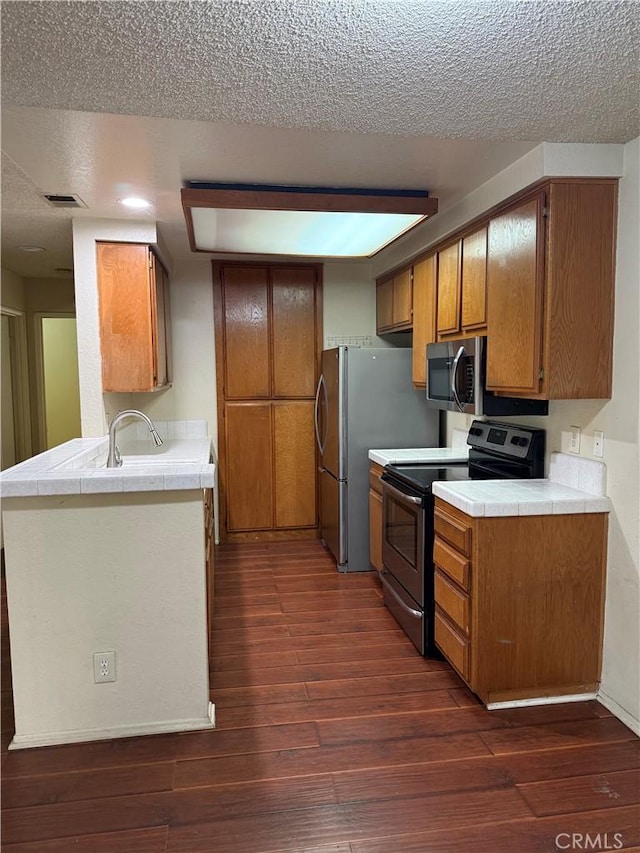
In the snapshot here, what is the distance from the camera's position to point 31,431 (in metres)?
5.46

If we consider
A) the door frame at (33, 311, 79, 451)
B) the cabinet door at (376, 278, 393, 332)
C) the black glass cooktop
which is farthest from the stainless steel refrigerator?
the door frame at (33, 311, 79, 451)

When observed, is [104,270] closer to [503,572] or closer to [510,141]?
[510,141]

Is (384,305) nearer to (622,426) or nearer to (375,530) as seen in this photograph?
(375,530)

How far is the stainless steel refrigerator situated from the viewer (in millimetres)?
3949

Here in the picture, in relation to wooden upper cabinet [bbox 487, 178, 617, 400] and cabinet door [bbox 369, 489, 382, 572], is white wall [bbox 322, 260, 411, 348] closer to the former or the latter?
cabinet door [bbox 369, 489, 382, 572]

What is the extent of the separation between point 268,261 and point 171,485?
115 inches

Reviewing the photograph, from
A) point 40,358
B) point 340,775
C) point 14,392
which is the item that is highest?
point 40,358

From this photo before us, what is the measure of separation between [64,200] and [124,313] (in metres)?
0.71

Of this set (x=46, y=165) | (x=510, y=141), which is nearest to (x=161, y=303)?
(x=46, y=165)

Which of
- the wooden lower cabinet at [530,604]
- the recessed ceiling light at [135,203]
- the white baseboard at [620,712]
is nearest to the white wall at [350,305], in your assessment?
the recessed ceiling light at [135,203]

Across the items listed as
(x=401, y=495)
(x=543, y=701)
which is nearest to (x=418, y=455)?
(x=401, y=495)

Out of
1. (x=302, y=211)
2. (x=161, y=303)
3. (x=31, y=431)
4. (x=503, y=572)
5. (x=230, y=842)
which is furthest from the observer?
(x=31, y=431)

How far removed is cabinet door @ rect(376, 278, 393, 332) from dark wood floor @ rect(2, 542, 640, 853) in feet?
8.52

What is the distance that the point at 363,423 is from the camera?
3.98 metres
